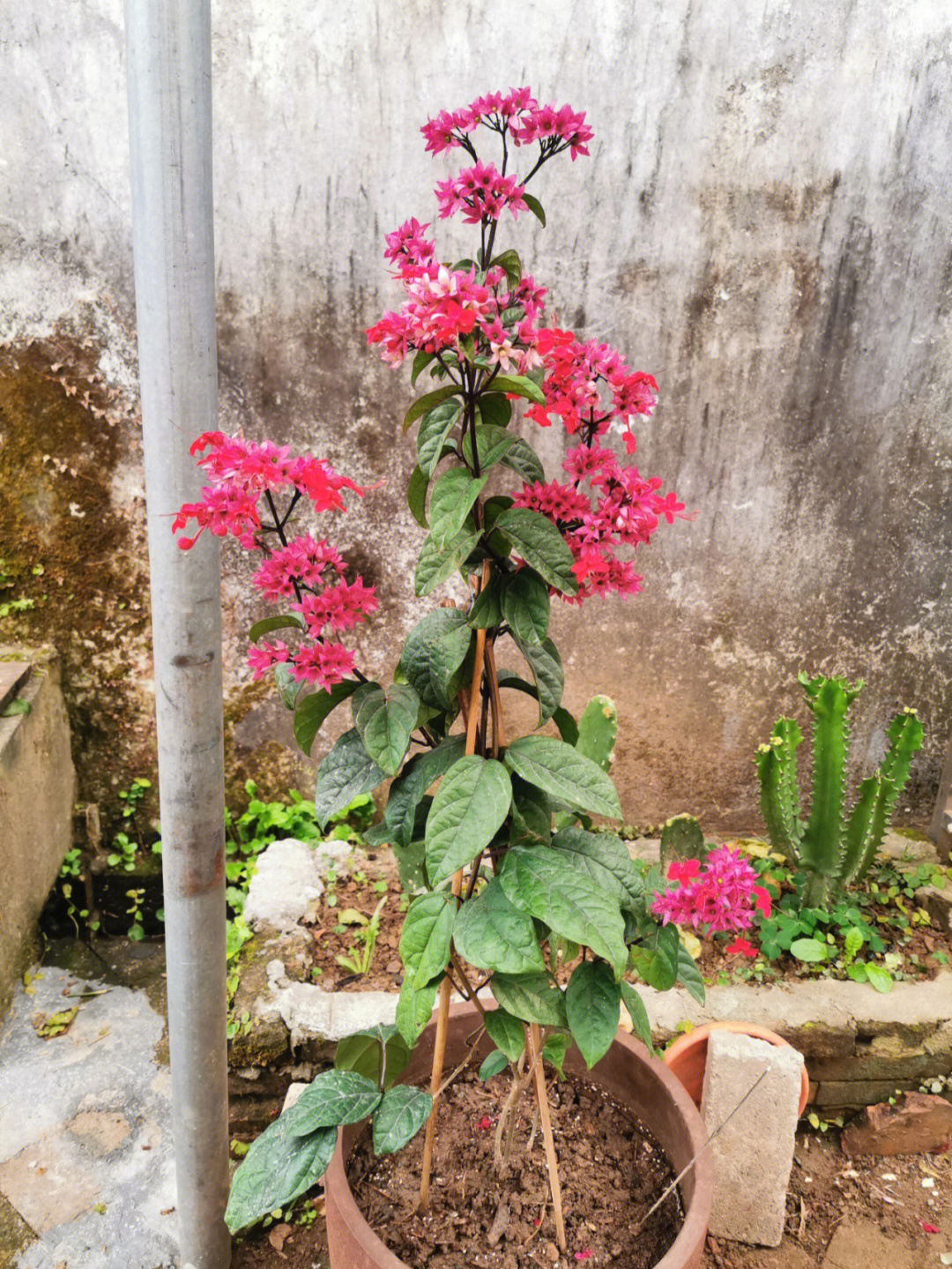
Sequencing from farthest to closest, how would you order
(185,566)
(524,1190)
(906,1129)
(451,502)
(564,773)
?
(906,1129) < (524,1190) < (185,566) < (564,773) < (451,502)

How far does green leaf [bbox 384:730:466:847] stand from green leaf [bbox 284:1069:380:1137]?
1.34 ft

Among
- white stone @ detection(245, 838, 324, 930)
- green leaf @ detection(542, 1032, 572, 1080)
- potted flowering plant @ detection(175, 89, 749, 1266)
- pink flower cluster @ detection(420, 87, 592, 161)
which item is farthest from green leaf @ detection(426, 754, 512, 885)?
white stone @ detection(245, 838, 324, 930)

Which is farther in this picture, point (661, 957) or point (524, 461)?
point (661, 957)

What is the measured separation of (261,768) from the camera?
309 centimetres

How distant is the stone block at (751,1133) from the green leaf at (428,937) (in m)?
1.18

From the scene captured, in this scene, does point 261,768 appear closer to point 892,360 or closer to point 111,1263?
point 111,1263

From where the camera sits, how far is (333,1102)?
4.68 feet

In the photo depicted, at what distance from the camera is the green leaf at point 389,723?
4.17ft

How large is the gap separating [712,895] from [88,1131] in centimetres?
189

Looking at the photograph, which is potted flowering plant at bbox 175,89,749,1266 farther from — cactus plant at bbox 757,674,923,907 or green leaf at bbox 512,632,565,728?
cactus plant at bbox 757,674,923,907

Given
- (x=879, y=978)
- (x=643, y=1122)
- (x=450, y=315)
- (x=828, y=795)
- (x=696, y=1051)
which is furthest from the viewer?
(x=828, y=795)

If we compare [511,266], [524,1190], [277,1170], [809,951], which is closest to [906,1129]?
[809,951]

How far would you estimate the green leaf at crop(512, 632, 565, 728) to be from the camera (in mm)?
1344

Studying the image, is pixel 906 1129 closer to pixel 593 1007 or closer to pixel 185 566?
pixel 593 1007
